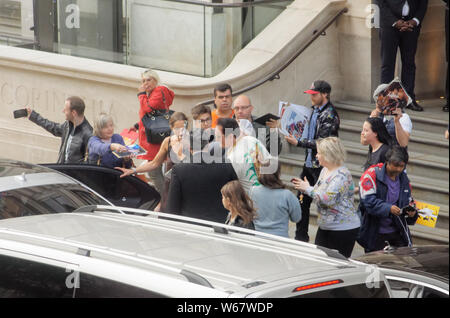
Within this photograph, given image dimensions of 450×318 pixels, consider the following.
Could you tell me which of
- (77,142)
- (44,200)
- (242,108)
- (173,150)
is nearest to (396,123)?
(242,108)

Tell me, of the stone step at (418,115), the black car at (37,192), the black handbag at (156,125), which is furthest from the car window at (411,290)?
the stone step at (418,115)

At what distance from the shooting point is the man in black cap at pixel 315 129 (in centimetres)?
881

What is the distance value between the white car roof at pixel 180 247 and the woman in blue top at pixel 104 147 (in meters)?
3.03

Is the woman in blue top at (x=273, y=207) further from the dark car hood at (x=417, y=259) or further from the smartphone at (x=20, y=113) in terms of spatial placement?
the smartphone at (x=20, y=113)

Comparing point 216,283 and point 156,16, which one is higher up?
point 156,16

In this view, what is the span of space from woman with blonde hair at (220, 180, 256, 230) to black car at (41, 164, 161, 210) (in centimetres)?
136

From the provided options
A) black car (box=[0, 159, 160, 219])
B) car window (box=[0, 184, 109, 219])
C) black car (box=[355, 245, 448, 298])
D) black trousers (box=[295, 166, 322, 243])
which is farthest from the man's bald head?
black car (box=[355, 245, 448, 298])

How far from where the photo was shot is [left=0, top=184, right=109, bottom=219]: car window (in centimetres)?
623

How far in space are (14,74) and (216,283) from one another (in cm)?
1027

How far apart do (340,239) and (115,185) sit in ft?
7.31

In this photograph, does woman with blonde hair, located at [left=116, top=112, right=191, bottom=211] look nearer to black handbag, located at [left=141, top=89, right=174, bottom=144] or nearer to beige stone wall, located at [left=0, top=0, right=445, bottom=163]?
black handbag, located at [left=141, top=89, right=174, bottom=144]
